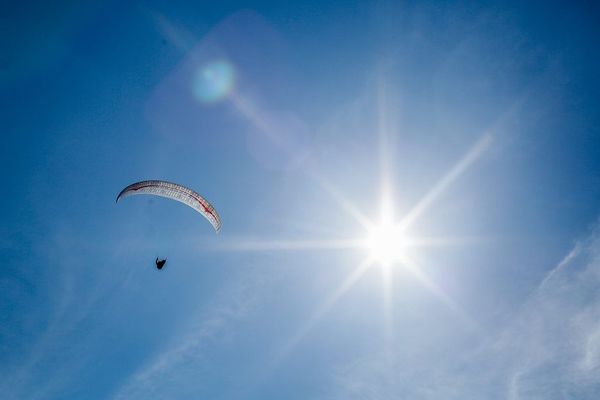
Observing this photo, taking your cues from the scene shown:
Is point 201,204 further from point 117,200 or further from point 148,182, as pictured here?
point 117,200

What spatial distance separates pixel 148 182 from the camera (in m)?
30.7

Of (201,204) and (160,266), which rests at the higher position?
(201,204)

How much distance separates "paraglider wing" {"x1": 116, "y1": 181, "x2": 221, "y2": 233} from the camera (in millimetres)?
Answer: 30441

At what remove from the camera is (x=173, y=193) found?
103 feet

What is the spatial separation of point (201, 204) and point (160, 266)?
819cm

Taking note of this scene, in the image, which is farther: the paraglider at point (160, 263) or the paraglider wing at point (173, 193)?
the paraglider at point (160, 263)

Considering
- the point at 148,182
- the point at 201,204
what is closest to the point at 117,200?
the point at 148,182

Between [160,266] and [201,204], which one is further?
[160,266]

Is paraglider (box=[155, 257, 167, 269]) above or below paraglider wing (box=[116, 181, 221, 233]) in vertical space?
below

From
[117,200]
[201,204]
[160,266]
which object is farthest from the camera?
[160,266]

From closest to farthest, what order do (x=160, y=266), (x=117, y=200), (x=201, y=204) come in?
(x=117, y=200)
(x=201, y=204)
(x=160, y=266)

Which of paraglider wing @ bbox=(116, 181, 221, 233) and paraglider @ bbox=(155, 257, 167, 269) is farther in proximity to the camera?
paraglider @ bbox=(155, 257, 167, 269)

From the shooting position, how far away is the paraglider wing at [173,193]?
30.4m

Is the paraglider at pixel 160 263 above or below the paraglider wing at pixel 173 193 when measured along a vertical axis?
below
